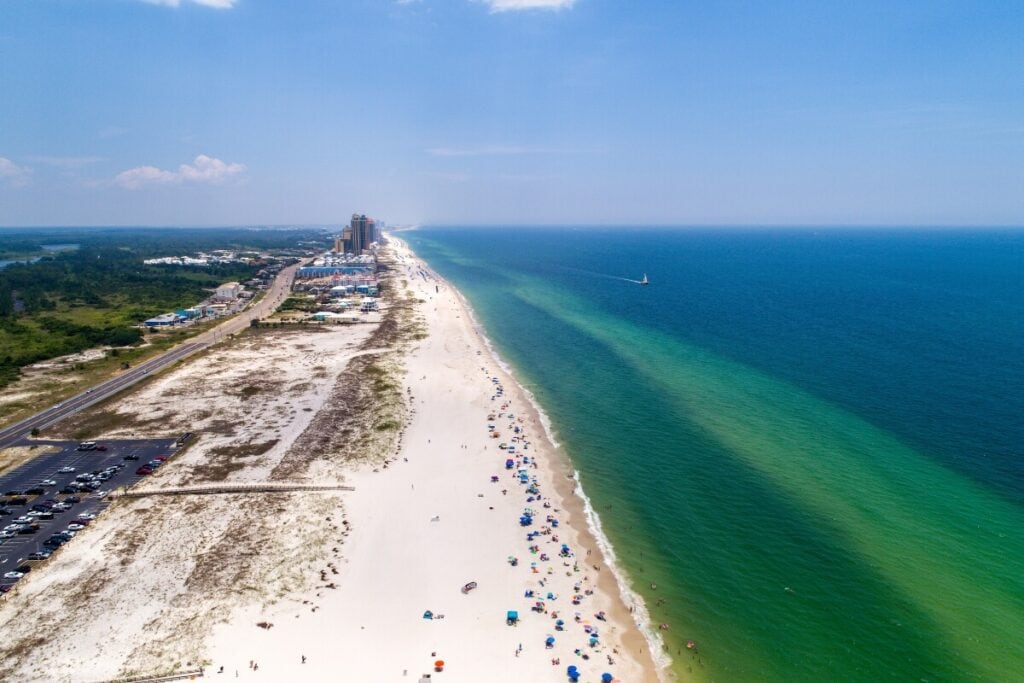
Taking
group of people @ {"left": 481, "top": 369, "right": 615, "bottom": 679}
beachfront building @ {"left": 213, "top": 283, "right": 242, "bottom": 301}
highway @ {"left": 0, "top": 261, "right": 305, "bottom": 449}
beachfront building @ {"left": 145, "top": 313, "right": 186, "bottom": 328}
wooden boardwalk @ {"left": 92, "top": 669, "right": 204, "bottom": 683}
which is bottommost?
wooden boardwalk @ {"left": 92, "top": 669, "right": 204, "bottom": 683}

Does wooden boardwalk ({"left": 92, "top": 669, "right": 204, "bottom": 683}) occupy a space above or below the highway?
below

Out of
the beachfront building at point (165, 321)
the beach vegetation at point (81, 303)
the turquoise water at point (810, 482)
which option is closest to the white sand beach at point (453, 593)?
the turquoise water at point (810, 482)

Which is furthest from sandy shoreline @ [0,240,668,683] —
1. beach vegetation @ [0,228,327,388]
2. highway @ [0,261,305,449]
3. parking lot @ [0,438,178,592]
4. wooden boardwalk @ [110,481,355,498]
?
beach vegetation @ [0,228,327,388]

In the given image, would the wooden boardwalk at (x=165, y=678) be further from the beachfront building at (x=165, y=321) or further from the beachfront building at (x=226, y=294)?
the beachfront building at (x=226, y=294)

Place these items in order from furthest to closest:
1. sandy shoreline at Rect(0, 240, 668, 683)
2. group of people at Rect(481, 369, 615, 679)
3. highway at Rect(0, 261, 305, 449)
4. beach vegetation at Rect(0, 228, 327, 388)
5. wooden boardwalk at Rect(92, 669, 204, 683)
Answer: beach vegetation at Rect(0, 228, 327, 388) < highway at Rect(0, 261, 305, 449) < group of people at Rect(481, 369, 615, 679) < sandy shoreline at Rect(0, 240, 668, 683) < wooden boardwalk at Rect(92, 669, 204, 683)

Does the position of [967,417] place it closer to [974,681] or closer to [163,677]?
[974,681]

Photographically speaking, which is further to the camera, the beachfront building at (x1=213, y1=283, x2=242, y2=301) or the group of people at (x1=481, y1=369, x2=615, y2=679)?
the beachfront building at (x1=213, y1=283, x2=242, y2=301)

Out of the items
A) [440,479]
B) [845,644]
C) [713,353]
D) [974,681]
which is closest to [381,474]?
[440,479]

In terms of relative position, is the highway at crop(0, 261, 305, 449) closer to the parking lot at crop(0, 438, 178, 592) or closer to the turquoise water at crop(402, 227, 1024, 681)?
the parking lot at crop(0, 438, 178, 592)
